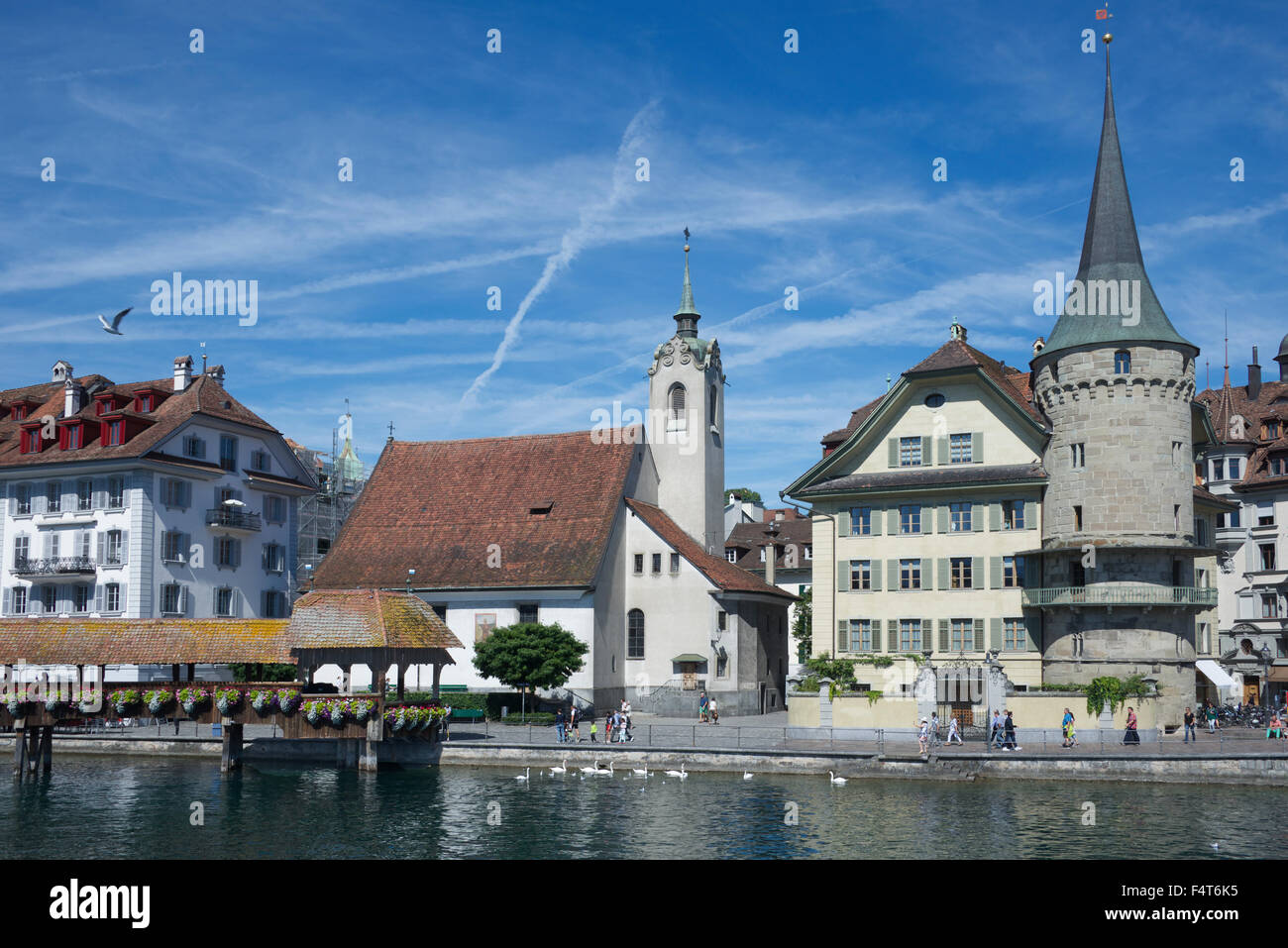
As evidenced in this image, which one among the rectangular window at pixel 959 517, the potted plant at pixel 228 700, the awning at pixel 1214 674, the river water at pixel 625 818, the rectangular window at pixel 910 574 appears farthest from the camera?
the rectangular window at pixel 910 574

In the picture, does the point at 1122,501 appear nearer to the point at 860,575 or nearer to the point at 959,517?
the point at 959,517

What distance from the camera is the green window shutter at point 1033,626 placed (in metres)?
53.1

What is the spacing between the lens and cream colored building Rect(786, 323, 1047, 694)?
2119 inches

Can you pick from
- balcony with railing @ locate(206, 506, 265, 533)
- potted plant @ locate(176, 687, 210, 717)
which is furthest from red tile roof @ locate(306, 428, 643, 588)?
potted plant @ locate(176, 687, 210, 717)

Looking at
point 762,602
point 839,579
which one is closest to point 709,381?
point 762,602

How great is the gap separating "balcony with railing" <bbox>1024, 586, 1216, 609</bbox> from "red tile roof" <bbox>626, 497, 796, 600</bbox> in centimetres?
1830

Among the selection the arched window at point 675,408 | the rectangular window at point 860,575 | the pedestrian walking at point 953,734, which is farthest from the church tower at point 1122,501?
the arched window at point 675,408

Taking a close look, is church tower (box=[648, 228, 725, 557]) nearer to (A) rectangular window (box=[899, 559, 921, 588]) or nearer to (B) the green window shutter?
(A) rectangular window (box=[899, 559, 921, 588])

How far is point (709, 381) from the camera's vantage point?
72250mm

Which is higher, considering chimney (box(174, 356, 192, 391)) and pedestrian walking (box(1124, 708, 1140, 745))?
chimney (box(174, 356, 192, 391))

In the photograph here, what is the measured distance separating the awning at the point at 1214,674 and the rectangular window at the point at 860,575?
14.1 metres

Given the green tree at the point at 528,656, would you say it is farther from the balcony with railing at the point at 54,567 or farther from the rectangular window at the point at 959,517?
the balcony with railing at the point at 54,567

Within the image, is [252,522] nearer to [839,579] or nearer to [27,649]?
[27,649]
